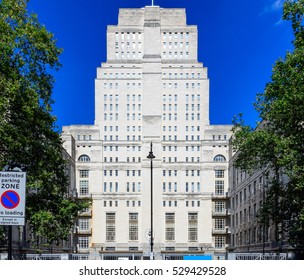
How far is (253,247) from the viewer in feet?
250

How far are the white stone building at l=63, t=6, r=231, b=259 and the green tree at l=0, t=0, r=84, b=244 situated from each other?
84.9m

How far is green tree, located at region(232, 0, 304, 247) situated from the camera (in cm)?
3359

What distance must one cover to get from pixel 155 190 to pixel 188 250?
16.3 metres

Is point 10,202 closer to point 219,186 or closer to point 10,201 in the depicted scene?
point 10,201

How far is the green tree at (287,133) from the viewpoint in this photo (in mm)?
33594

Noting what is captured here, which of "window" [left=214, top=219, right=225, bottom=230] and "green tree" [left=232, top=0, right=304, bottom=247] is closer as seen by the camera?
"green tree" [left=232, top=0, right=304, bottom=247]

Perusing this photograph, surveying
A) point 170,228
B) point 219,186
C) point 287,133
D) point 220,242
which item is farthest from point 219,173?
point 287,133

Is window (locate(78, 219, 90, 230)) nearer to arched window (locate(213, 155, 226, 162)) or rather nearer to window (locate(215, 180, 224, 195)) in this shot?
window (locate(215, 180, 224, 195))

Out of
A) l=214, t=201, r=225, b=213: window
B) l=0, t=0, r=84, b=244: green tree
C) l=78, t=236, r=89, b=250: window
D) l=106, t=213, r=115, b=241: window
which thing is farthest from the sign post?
l=214, t=201, r=225, b=213: window

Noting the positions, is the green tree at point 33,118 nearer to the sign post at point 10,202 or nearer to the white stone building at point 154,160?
the sign post at point 10,202

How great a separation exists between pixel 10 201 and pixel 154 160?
115m

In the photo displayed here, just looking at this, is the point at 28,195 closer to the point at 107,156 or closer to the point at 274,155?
the point at 274,155

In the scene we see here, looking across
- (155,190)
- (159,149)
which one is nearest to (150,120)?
(159,149)

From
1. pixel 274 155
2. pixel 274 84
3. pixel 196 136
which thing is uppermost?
pixel 196 136
